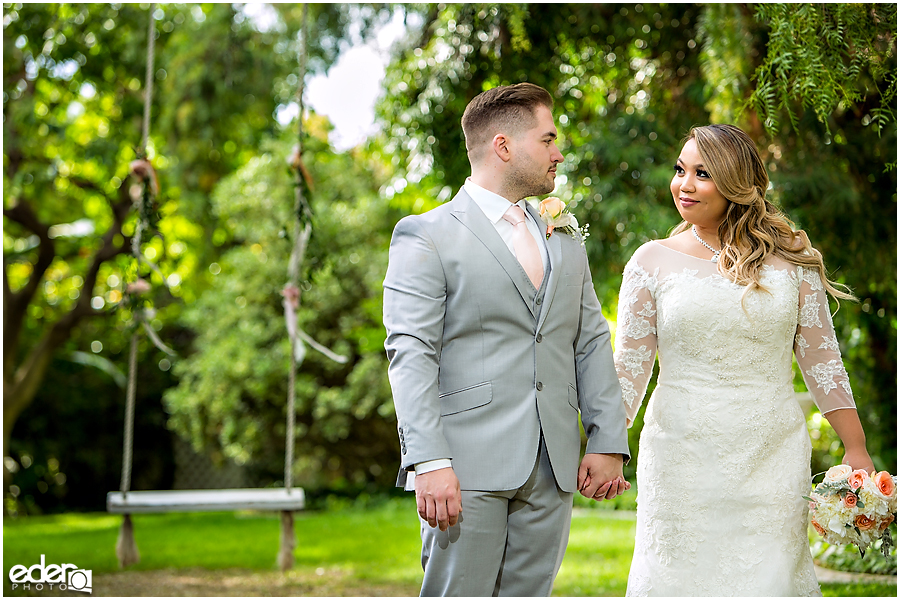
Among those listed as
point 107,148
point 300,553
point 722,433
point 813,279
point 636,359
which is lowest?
point 300,553

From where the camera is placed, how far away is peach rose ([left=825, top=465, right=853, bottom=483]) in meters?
2.29

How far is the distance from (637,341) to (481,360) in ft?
2.26

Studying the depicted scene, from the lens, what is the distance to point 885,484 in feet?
7.46

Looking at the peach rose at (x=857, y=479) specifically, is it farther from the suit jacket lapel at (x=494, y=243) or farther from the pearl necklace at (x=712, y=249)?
the suit jacket lapel at (x=494, y=243)

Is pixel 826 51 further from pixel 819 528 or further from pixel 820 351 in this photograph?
pixel 819 528

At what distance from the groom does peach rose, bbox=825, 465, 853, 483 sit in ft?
1.99

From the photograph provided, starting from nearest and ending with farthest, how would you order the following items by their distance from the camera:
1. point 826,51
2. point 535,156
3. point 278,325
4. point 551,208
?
point 535,156, point 551,208, point 826,51, point 278,325

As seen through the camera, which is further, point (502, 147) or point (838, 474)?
point (838, 474)

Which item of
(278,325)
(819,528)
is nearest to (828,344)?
(819,528)

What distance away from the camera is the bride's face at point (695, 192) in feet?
8.23

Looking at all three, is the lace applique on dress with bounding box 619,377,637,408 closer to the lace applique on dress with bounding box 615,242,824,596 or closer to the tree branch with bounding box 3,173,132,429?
the lace applique on dress with bounding box 615,242,824,596

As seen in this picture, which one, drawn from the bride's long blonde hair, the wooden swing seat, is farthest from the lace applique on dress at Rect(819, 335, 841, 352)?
the wooden swing seat

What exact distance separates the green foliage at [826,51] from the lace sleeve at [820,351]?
2.34 feet

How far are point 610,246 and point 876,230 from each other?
148 centimetres
